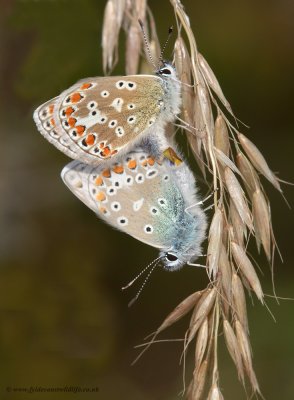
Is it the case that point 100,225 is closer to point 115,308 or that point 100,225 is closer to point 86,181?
point 115,308

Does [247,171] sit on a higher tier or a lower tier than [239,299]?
higher

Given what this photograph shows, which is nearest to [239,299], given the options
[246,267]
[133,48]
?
[246,267]

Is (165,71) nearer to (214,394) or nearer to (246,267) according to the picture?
(246,267)

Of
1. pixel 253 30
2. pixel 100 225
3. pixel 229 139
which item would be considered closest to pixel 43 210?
pixel 100 225

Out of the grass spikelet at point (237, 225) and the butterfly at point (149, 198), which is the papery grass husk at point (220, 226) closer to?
the grass spikelet at point (237, 225)

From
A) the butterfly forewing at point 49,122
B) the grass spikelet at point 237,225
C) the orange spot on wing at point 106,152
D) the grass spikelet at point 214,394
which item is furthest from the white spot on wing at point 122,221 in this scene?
the grass spikelet at point 214,394
